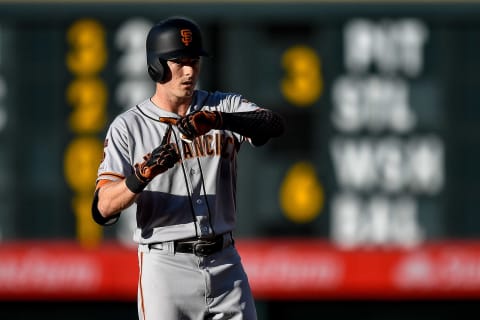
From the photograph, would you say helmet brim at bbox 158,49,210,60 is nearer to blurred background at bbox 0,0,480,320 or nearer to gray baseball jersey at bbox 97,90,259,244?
gray baseball jersey at bbox 97,90,259,244

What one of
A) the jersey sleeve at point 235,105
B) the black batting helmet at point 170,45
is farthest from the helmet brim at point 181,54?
the jersey sleeve at point 235,105

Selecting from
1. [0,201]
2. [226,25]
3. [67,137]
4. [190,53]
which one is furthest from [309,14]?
[190,53]

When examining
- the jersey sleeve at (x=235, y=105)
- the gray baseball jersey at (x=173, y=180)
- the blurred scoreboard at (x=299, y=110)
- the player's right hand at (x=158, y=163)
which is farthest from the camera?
the blurred scoreboard at (x=299, y=110)

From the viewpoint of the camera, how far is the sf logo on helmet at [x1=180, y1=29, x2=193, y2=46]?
480 centimetres

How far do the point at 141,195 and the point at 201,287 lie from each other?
0.40 meters

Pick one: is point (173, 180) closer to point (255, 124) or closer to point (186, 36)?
point (255, 124)

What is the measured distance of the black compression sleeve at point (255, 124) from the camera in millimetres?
4676

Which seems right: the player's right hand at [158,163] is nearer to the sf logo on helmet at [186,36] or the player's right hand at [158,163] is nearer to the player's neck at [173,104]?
the player's neck at [173,104]

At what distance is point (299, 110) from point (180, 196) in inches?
241

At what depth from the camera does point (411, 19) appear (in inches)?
431

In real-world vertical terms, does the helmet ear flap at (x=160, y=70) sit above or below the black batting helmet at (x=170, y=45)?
below

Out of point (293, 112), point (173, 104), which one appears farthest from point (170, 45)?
point (293, 112)

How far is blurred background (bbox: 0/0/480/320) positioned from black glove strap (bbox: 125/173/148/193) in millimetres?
6138

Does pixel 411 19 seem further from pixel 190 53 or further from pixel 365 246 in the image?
pixel 190 53
